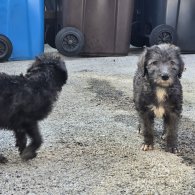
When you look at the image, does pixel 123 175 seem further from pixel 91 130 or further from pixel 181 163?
pixel 91 130

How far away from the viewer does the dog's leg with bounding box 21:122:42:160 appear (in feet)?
14.6

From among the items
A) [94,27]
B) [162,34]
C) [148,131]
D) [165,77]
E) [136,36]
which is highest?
[165,77]

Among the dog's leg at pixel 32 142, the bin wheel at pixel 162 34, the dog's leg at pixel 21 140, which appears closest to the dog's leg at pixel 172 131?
the dog's leg at pixel 32 142

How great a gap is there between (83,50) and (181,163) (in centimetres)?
662

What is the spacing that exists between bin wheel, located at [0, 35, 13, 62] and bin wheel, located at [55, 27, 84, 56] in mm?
1098

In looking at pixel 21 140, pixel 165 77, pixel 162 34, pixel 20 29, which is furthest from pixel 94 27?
pixel 21 140

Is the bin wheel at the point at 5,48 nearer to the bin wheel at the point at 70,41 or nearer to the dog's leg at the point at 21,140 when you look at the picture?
the bin wheel at the point at 70,41

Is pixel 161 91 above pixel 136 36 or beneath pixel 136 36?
above

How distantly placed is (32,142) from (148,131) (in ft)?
3.86

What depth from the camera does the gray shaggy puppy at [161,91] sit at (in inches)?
187

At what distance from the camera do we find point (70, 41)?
1054 cm

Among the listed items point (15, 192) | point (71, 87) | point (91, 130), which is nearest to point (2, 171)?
point (15, 192)

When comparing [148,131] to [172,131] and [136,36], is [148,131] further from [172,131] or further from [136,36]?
[136,36]

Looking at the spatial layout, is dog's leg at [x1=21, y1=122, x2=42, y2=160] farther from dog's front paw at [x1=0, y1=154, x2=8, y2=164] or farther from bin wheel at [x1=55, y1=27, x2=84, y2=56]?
bin wheel at [x1=55, y1=27, x2=84, y2=56]
